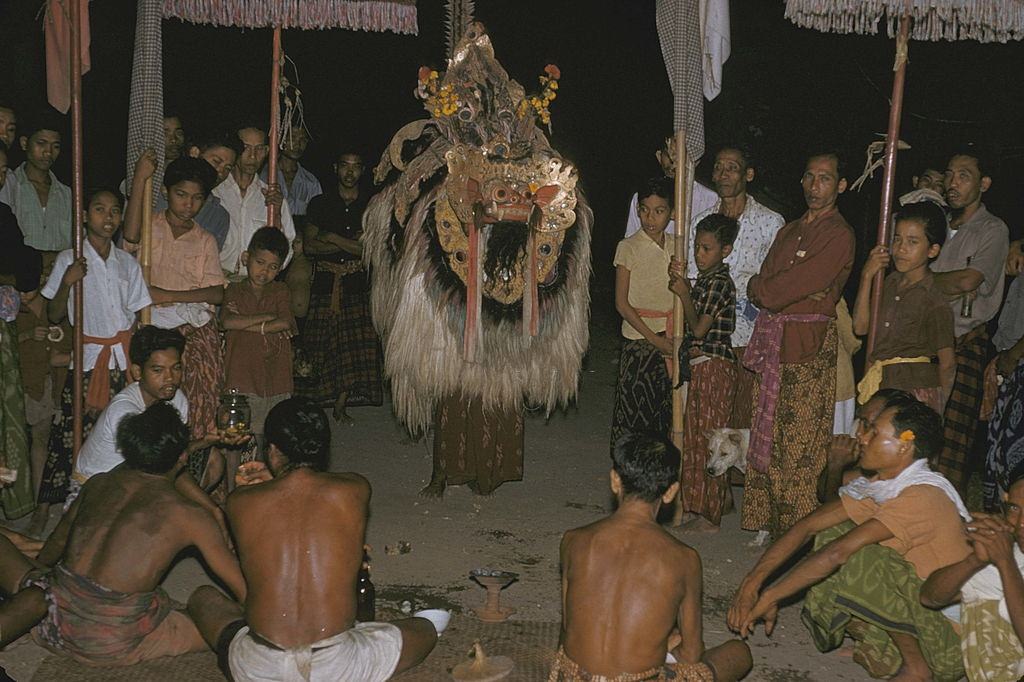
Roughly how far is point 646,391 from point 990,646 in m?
2.37

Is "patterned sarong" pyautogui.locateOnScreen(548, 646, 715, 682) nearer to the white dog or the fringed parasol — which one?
the white dog

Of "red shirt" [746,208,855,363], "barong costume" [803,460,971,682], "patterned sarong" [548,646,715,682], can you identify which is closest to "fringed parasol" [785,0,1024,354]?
"red shirt" [746,208,855,363]

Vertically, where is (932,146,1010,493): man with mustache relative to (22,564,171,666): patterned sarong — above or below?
above

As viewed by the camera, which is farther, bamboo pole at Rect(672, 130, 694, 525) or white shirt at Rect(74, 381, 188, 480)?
bamboo pole at Rect(672, 130, 694, 525)

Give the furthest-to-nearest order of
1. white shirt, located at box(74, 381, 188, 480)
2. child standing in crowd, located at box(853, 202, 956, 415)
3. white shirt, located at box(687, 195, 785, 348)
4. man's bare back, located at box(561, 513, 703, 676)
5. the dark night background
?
the dark night background → white shirt, located at box(687, 195, 785, 348) → child standing in crowd, located at box(853, 202, 956, 415) → white shirt, located at box(74, 381, 188, 480) → man's bare back, located at box(561, 513, 703, 676)

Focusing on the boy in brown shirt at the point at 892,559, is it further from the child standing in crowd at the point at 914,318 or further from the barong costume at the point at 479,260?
the barong costume at the point at 479,260

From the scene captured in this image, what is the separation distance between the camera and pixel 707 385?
17.0 ft

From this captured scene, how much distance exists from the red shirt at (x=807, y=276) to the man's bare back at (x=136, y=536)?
265cm

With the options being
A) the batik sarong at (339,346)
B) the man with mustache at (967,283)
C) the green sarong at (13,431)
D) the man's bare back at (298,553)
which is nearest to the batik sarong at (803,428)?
the man with mustache at (967,283)

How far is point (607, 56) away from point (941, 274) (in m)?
9.39

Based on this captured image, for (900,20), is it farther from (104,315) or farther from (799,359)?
(104,315)

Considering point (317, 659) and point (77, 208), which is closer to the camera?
point (317, 659)

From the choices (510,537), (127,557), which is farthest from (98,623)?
(510,537)

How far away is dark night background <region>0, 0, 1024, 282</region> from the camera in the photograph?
733cm
